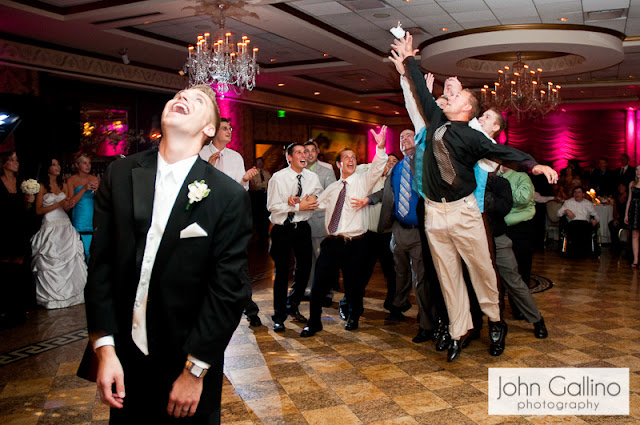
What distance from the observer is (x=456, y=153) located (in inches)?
146

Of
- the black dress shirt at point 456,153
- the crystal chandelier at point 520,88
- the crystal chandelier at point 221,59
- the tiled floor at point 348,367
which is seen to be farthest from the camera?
the crystal chandelier at point 520,88

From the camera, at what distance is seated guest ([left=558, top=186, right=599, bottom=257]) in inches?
371

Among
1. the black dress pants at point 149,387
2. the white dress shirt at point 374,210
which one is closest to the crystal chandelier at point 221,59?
the white dress shirt at point 374,210

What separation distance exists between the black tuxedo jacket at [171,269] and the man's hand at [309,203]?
294 centimetres

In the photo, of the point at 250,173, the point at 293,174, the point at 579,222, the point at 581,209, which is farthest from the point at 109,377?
the point at 581,209

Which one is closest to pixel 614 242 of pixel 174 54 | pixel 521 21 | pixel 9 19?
pixel 521 21

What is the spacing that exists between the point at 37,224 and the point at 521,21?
265 inches

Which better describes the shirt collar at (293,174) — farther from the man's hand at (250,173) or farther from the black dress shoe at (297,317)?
the black dress shoe at (297,317)

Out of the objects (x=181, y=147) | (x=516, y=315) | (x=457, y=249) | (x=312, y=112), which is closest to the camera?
(x=181, y=147)

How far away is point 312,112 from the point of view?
16828 millimetres

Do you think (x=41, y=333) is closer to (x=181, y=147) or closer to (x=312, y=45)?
(x=181, y=147)

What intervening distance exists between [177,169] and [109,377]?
605mm

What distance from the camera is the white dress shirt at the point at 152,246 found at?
5.39ft

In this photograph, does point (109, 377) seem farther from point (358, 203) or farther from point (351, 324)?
point (351, 324)
